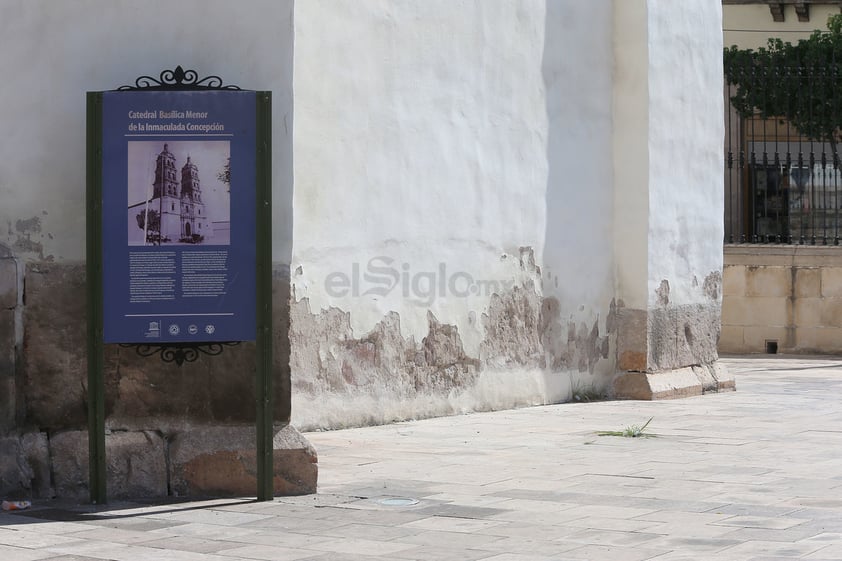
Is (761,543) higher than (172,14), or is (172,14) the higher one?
(172,14)

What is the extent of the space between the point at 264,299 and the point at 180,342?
0.45 m

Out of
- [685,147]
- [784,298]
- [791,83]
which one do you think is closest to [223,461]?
[685,147]

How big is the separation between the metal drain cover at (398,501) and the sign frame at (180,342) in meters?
0.56

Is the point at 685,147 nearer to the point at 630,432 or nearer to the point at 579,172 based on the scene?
the point at 579,172

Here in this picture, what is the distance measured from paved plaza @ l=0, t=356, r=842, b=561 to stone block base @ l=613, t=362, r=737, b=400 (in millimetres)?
2161

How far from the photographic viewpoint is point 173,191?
6395 millimetres

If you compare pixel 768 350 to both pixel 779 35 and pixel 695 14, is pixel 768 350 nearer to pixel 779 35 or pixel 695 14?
pixel 695 14

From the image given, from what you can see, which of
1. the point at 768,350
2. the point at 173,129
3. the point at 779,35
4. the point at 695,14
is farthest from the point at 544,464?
the point at 779,35

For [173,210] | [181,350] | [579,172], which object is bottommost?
[181,350]

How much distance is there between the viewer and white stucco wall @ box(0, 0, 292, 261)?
6.61 metres

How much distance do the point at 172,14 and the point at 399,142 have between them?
315 cm

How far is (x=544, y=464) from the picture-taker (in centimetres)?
771

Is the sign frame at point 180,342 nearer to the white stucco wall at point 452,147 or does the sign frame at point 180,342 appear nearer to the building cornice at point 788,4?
the white stucco wall at point 452,147

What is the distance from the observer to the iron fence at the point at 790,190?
16.9m
